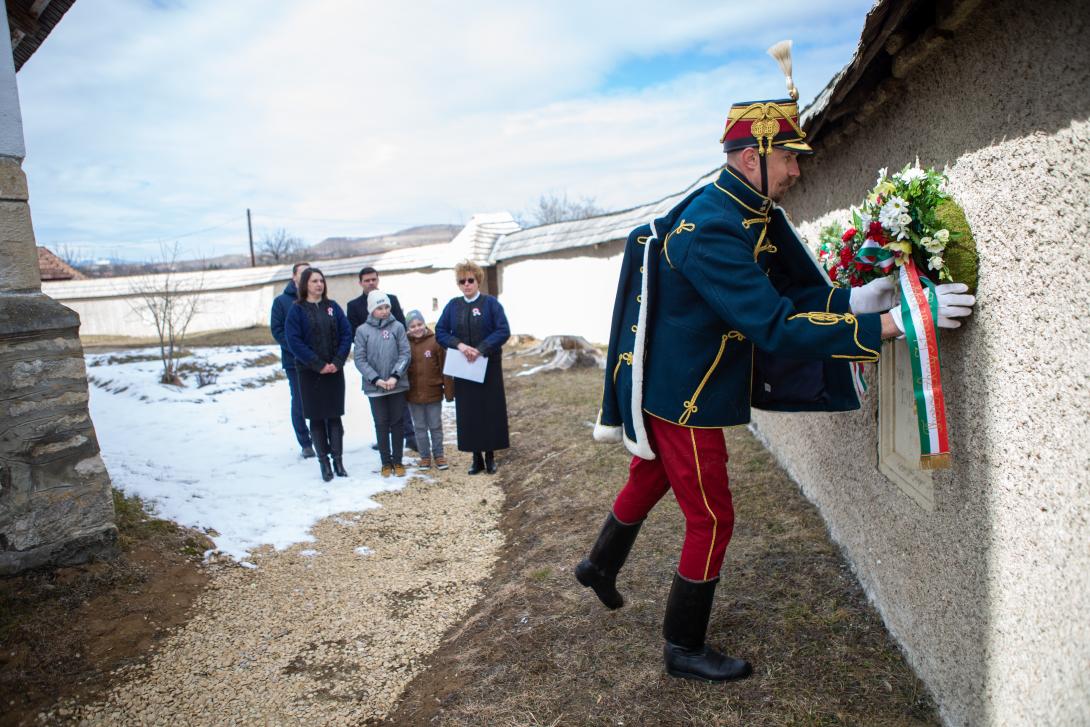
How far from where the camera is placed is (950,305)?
216 cm

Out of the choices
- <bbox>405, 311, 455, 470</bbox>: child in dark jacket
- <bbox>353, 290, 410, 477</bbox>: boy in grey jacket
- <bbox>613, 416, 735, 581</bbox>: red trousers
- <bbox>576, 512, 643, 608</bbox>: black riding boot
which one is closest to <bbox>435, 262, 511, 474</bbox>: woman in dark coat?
<bbox>405, 311, 455, 470</bbox>: child in dark jacket

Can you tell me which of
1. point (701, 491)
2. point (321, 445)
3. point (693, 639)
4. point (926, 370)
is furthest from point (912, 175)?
point (321, 445)

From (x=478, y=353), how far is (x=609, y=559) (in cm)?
341

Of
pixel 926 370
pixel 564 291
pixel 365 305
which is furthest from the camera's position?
pixel 564 291

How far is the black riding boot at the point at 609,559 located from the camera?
10.1 ft

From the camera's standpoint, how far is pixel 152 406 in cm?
980

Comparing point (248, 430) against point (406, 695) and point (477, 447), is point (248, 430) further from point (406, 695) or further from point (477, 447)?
point (406, 695)

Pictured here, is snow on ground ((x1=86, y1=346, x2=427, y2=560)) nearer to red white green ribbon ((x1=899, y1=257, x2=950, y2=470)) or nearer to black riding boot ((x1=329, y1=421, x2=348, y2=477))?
black riding boot ((x1=329, y1=421, x2=348, y2=477))

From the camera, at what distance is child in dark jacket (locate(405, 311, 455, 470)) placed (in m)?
6.63

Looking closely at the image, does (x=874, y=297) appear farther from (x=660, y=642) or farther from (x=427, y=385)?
(x=427, y=385)

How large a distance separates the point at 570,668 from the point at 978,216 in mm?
2321

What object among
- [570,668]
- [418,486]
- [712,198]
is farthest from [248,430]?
[712,198]

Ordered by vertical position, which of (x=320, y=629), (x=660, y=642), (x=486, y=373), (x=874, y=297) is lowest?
(x=320, y=629)

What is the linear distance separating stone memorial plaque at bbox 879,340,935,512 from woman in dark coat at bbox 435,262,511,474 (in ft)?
12.6
